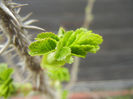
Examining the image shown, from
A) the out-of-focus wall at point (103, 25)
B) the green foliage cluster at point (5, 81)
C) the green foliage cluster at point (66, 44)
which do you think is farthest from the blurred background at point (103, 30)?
the green foliage cluster at point (66, 44)

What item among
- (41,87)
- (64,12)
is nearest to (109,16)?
(64,12)

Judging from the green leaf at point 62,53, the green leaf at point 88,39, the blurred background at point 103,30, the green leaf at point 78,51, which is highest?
the blurred background at point 103,30

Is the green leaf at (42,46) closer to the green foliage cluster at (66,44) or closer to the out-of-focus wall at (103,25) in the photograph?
the green foliage cluster at (66,44)

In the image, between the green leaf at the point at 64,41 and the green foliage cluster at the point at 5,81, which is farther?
the green foliage cluster at the point at 5,81

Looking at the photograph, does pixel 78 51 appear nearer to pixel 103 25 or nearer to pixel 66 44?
pixel 66 44

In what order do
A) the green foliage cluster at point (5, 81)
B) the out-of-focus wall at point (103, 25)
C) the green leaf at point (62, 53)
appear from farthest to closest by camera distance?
the out-of-focus wall at point (103, 25)
the green foliage cluster at point (5, 81)
the green leaf at point (62, 53)

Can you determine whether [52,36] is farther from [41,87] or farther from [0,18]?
[41,87]

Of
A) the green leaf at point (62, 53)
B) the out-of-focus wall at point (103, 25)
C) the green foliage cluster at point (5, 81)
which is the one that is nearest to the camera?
the green leaf at point (62, 53)
